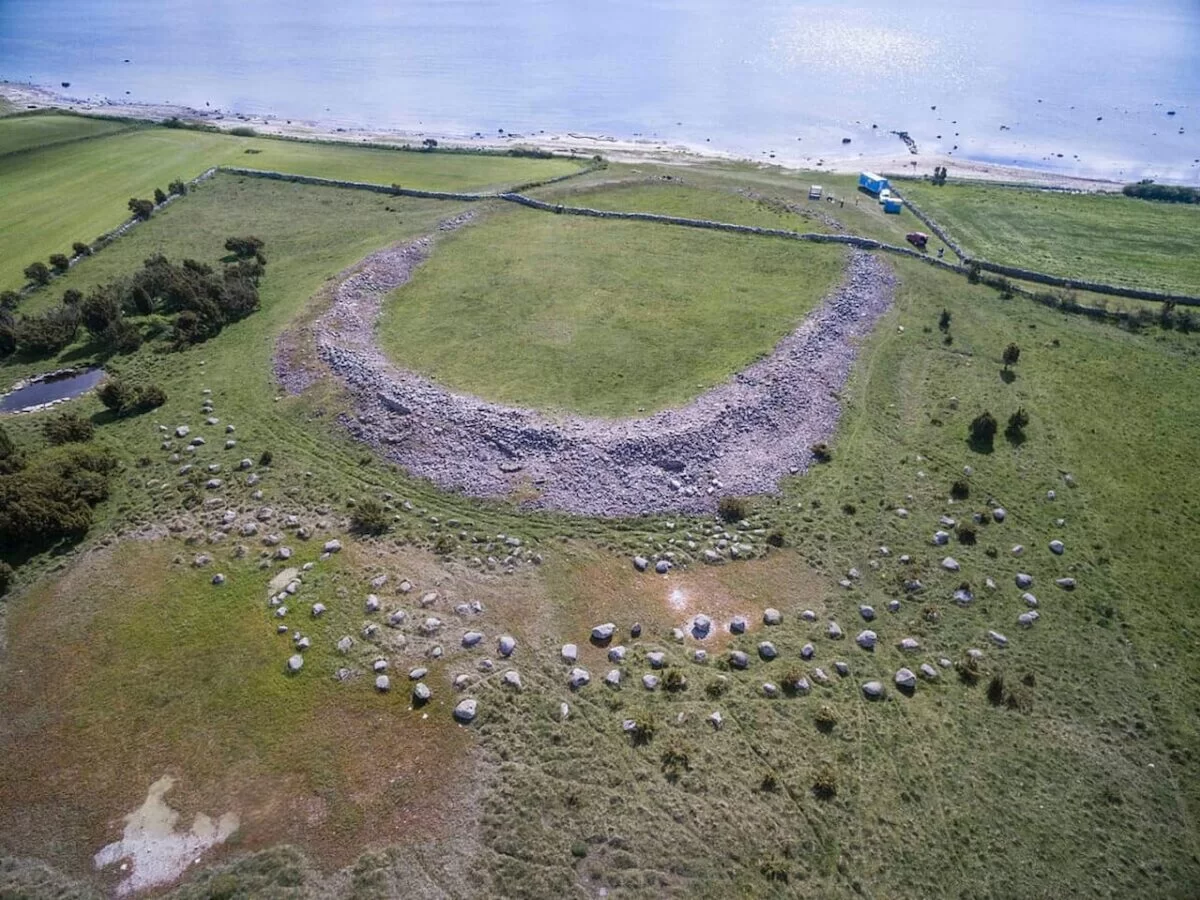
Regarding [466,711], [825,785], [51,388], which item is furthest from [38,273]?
[825,785]

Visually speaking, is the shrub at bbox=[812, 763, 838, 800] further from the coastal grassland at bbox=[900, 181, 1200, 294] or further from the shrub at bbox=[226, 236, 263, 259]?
the shrub at bbox=[226, 236, 263, 259]

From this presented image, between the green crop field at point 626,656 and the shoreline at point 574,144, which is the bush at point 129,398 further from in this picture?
the shoreline at point 574,144

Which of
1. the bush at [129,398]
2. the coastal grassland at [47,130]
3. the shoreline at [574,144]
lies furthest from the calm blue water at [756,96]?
the bush at [129,398]

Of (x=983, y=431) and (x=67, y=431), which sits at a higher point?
(x=983, y=431)

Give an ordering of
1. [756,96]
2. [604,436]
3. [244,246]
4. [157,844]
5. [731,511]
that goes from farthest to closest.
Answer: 1. [756,96]
2. [244,246]
3. [604,436]
4. [731,511]
5. [157,844]

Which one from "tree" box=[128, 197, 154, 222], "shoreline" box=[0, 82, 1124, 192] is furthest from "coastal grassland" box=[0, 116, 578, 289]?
"shoreline" box=[0, 82, 1124, 192]

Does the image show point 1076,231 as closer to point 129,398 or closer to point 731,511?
point 731,511
